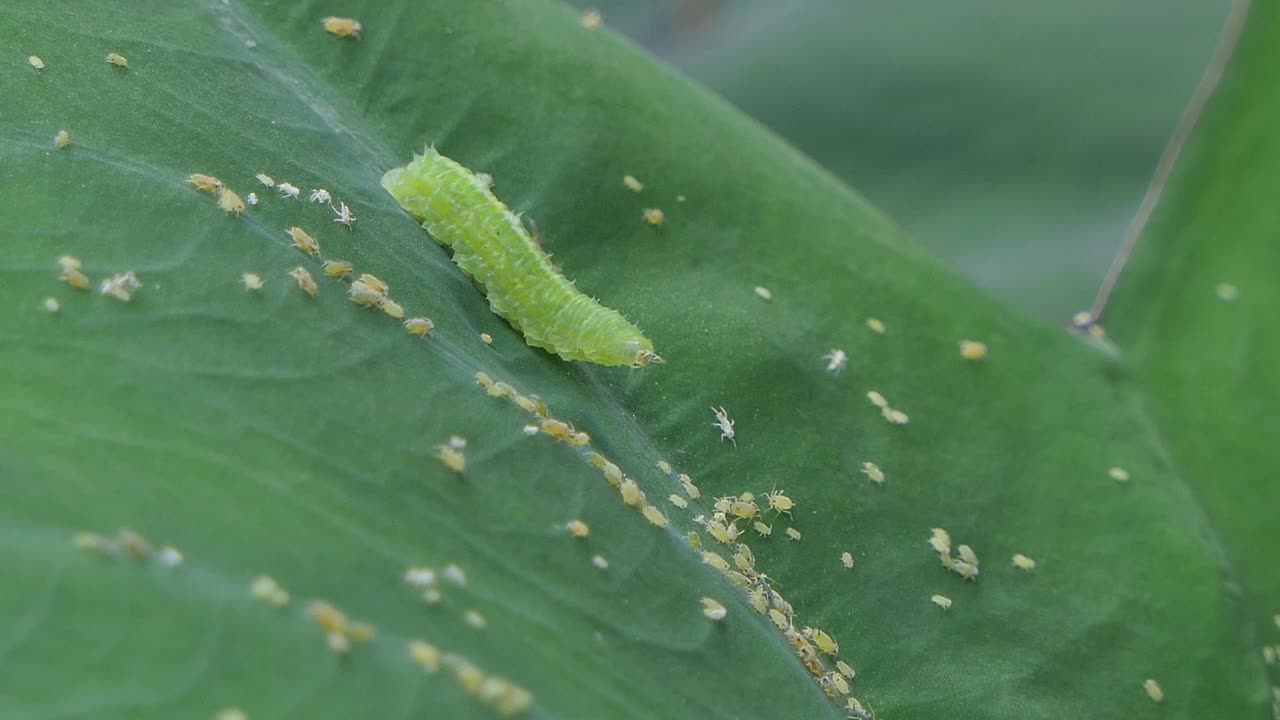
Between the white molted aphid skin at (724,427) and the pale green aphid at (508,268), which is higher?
the pale green aphid at (508,268)

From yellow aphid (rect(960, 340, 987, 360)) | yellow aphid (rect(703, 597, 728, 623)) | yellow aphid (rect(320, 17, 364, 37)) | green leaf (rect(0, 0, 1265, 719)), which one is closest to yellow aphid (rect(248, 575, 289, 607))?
green leaf (rect(0, 0, 1265, 719))

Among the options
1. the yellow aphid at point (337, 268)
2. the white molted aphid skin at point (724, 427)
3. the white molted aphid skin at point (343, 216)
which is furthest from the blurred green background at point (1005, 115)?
the yellow aphid at point (337, 268)

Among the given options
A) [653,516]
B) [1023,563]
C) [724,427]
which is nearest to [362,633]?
[653,516]

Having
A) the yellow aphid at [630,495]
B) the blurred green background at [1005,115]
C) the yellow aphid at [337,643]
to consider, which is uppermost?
the blurred green background at [1005,115]

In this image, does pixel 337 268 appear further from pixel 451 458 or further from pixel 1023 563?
pixel 1023 563

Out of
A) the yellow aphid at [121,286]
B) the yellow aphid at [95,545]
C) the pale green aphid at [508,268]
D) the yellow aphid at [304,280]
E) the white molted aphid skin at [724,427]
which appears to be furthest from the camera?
the white molted aphid skin at [724,427]

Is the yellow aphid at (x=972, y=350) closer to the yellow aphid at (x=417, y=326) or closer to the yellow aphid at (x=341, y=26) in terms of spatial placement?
the yellow aphid at (x=417, y=326)
